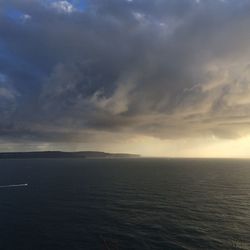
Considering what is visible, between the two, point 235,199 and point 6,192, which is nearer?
point 235,199

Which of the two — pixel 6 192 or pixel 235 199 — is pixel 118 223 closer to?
pixel 235 199

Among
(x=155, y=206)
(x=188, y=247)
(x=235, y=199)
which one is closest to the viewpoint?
(x=188, y=247)

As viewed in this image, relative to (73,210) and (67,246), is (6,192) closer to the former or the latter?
(73,210)

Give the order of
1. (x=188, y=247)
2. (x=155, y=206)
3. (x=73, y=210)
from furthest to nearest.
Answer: (x=155, y=206) → (x=73, y=210) → (x=188, y=247)

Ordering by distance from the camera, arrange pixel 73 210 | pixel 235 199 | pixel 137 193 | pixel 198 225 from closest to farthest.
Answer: pixel 198 225 < pixel 73 210 < pixel 235 199 < pixel 137 193

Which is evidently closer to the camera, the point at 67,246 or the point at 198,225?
the point at 67,246

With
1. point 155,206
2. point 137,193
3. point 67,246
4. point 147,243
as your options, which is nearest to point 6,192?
point 137,193

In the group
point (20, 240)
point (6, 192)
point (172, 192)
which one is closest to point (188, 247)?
point (20, 240)

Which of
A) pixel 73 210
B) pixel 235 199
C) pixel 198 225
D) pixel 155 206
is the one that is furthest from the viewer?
pixel 235 199
